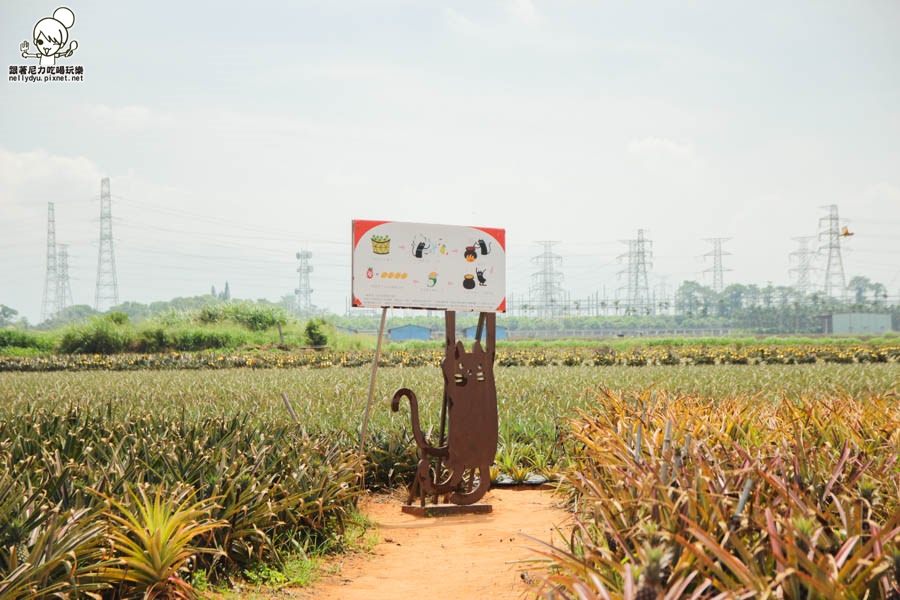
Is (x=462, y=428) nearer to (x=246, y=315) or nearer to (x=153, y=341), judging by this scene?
(x=153, y=341)

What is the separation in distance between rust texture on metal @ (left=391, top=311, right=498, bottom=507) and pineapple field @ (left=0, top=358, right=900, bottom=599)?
0.74m

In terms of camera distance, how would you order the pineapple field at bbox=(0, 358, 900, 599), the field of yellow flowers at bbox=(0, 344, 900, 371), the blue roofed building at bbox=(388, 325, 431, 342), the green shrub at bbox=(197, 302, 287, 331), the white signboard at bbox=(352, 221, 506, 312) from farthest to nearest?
the blue roofed building at bbox=(388, 325, 431, 342), the green shrub at bbox=(197, 302, 287, 331), the field of yellow flowers at bbox=(0, 344, 900, 371), the white signboard at bbox=(352, 221, 506, 312), the pineapple field at bbox=(0, 358, 900, 599)

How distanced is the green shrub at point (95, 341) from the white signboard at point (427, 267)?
31.4m

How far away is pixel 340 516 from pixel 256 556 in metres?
0.99

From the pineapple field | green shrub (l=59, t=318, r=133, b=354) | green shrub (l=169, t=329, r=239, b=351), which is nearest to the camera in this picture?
the pineapple field

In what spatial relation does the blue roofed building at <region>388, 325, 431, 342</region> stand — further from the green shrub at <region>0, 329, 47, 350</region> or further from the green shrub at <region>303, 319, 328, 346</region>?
the green shrub at <region>0, 329, 47, 350</region>

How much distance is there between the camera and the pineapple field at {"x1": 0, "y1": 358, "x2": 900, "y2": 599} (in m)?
2.99

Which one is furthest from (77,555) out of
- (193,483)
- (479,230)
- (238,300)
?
(238,300)

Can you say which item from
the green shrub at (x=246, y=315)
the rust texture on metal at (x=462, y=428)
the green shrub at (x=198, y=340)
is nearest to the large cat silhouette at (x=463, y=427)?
the rust texture on metal at (x=462, y=428)

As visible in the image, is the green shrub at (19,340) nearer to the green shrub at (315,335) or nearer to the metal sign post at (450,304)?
the green shrub at (315,335)

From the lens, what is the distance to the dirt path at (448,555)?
5422 mm

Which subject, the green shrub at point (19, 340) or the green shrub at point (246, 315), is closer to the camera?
the green shrub at point (19, 340)

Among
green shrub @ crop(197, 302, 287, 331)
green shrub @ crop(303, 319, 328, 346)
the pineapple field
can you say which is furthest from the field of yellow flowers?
the pineapple field

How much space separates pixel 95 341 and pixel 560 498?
32793 mm
